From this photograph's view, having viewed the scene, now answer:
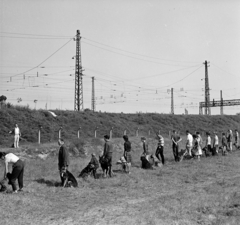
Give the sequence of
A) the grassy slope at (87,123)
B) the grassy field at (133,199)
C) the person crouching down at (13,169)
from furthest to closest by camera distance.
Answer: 1. the grassy slope at (87,123)
2. the person crouching down at (13,169)
3. the grassy field at (133,199)

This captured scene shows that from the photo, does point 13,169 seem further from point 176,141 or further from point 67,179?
point 176,141

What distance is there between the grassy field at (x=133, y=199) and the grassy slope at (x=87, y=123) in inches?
414

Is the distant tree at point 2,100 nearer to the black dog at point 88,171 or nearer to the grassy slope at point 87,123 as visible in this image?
the grassy slope at point 87,123

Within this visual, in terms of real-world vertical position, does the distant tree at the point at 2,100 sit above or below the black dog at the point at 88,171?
above

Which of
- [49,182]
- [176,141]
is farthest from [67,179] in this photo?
[176,141]

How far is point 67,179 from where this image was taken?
10.8 m

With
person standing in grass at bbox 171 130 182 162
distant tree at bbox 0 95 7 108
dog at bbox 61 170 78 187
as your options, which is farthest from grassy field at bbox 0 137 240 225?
distant tree at bbox 0 95 7 108

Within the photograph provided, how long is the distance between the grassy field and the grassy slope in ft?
34.5

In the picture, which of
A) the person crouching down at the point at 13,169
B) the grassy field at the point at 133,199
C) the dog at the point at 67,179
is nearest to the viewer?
the grassy field at the point at 133,199

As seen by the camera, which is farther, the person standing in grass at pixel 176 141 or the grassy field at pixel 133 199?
the person standing in grass at pixel 176 141

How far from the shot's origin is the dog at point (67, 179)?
10.7 meters

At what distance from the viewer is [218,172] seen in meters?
13.5

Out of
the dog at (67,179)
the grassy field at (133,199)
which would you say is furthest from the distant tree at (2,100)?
the dog at (67,179)

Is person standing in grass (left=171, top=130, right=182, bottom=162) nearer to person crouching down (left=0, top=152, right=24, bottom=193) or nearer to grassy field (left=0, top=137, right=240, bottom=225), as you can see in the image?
grassy field (left=0, top=137, right=240, bottom=225)
